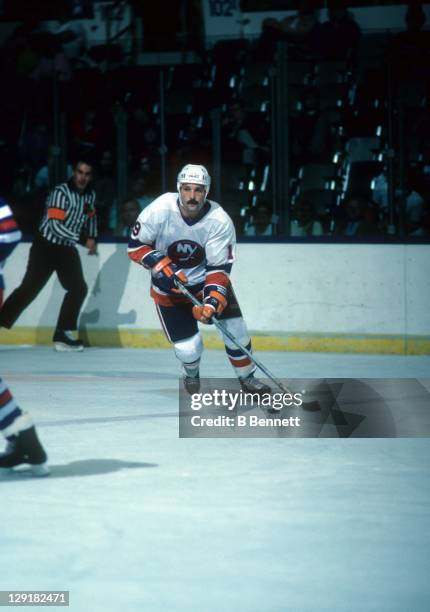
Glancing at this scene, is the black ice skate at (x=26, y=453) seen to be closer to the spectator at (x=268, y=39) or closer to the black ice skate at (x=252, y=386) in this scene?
the black ice skate at (x=252, y=386)

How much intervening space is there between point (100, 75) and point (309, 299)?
3.86 metres

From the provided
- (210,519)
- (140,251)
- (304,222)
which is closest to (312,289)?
(304,222)

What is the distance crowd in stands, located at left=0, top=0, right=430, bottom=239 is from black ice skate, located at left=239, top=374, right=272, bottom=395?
2743 millimetres

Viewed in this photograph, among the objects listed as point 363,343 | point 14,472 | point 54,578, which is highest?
point 54,578

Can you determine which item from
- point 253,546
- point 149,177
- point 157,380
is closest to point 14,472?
point 253,546

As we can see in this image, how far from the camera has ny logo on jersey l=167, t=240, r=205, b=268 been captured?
24.3 ft

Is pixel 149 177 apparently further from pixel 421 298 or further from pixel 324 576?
pixel 324 576

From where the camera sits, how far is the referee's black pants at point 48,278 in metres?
10.3

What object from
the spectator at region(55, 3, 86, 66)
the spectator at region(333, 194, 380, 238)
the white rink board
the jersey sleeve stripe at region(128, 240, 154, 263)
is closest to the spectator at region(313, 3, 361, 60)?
the spectator at region(333, 194, 380, 238)

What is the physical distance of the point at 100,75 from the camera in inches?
504

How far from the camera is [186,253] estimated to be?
7.44 meters

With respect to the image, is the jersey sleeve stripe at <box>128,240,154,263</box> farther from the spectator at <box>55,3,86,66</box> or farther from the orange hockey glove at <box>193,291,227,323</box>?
the spectator at <box>55,3,86,66</box>

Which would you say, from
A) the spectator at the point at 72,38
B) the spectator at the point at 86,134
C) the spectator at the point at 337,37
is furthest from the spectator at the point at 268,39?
the spectator at the point at 72,38

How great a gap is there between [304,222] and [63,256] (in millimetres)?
1811
